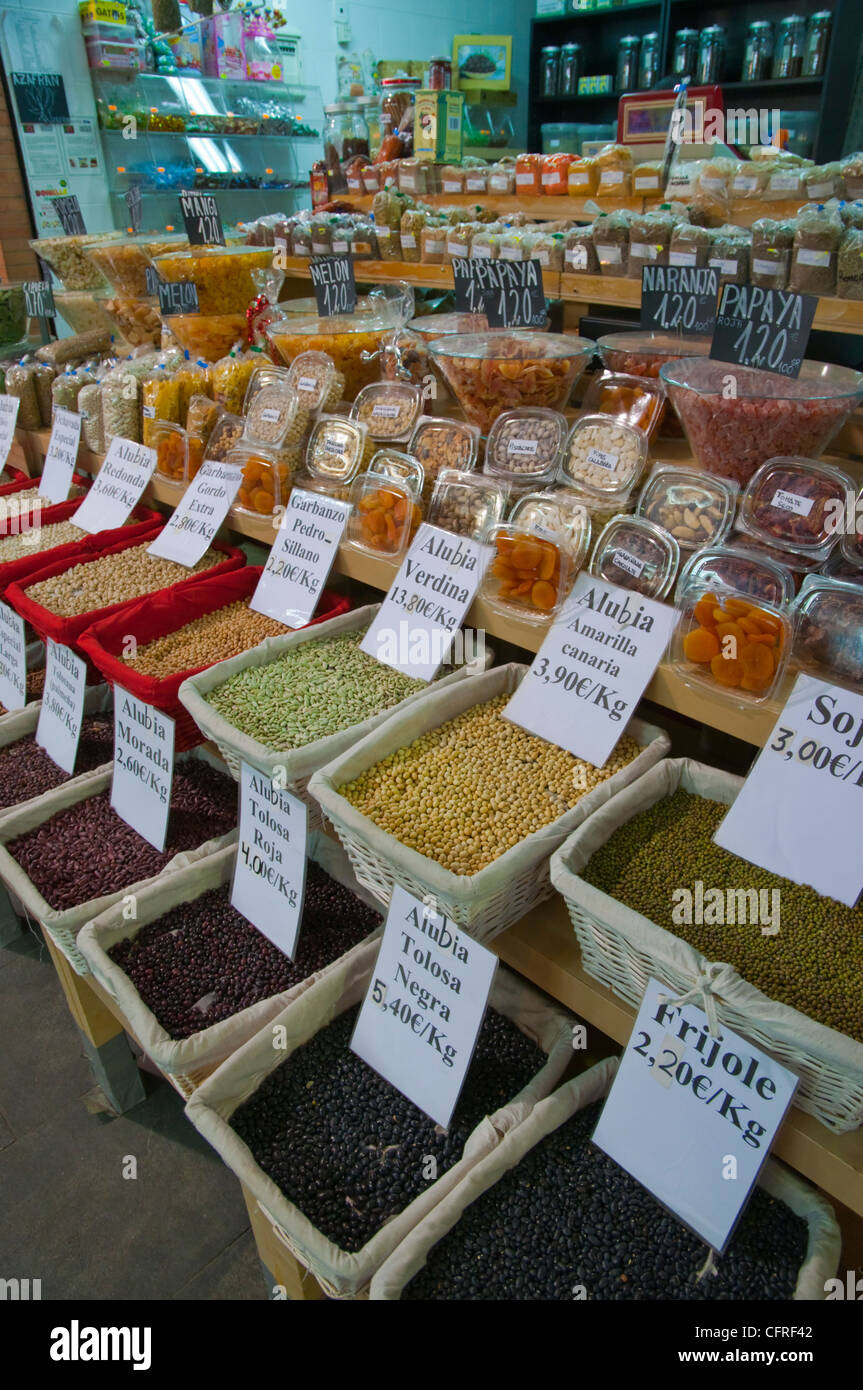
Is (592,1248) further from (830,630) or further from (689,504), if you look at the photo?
(689,504)

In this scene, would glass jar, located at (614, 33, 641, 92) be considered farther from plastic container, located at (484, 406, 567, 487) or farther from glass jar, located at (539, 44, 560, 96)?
plastic container, located at (484, 406, 567, 487)

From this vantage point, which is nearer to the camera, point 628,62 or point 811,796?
point 811,796

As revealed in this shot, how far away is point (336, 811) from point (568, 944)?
0.37m

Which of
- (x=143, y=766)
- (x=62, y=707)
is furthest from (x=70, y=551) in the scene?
(x=143, y=766)

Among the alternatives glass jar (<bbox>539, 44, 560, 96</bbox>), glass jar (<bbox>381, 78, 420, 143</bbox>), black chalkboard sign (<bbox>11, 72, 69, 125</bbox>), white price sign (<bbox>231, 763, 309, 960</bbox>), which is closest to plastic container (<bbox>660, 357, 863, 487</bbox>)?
white price sign (<bbox>231, 763, 309, 960</bbox>)

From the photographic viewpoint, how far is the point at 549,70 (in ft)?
20.2

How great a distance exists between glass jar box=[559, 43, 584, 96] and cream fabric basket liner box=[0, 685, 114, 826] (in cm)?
623

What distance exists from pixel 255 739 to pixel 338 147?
4459mm

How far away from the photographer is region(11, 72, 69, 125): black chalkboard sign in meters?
4.45

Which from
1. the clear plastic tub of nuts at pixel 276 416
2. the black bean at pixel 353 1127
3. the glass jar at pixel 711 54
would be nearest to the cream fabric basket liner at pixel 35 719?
the clear plastic tub of nuts at pixel 276 416

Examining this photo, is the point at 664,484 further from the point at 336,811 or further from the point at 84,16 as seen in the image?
the point at 84,16

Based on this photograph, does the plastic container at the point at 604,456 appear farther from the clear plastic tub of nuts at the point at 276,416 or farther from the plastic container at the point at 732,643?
the clear plastic tub of nuts at the point at 276,416
